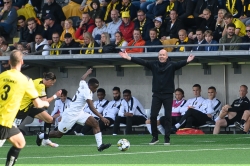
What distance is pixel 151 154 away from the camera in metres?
14.1

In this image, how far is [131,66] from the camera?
2405cm

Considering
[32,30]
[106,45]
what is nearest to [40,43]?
[32,30]

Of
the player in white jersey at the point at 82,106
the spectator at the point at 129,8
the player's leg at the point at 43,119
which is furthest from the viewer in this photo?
the spectator at the point at 129,8

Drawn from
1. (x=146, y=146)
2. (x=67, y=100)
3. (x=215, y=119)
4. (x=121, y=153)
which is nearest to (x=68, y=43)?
(x=67, y=100)

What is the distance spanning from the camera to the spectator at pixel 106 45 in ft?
73.0

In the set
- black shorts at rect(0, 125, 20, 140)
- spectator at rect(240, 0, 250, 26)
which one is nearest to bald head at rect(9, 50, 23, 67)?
black shorts at rect(0, 125, 20, 140)

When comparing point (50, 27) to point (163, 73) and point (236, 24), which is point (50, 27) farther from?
point (163, 73)

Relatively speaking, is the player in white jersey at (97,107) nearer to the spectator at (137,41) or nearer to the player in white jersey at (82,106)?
the spectator at (137,41)

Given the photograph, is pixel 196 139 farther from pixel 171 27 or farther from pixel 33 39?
pixel 33 39

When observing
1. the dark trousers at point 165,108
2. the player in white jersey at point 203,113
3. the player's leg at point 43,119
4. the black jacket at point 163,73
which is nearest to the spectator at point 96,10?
the player in white jersey at point 203,113

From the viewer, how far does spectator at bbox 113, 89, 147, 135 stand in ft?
72.6

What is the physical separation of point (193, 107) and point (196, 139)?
290cm

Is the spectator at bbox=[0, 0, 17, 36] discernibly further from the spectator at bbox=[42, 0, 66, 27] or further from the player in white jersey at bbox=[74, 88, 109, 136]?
the player in white jersey at bbox=[74, 88, 109, 136]

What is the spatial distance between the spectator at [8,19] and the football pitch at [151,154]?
7.27m
